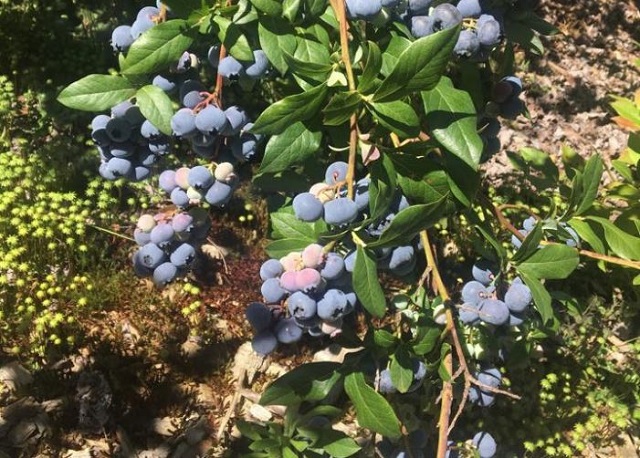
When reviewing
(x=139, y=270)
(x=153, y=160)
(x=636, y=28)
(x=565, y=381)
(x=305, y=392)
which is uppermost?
(x=153, y=160)

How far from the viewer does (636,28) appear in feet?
12.5

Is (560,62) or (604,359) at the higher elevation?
(560,62)

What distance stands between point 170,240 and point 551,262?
80cm

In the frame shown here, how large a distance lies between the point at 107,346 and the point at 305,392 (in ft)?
4.41

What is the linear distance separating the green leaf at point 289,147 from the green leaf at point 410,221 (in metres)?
0.23

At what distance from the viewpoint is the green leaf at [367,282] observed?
96 cm

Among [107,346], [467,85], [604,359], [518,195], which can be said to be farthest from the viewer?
[518,195]

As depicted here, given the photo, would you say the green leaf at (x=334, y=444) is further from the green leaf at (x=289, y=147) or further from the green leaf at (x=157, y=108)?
the green leaf at (x=157, y=108)

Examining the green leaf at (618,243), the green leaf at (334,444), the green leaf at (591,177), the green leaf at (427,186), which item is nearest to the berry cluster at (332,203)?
the green leaf at (427,186)

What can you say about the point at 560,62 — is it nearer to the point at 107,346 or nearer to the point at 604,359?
the point at 604,359

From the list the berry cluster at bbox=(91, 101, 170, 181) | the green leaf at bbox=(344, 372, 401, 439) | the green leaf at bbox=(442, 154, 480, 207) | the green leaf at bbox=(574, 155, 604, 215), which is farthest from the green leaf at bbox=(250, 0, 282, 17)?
the green leaf at bbox=(574, 155, 604, 215)

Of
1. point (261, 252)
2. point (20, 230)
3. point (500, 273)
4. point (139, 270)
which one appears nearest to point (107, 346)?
point (20, 230)

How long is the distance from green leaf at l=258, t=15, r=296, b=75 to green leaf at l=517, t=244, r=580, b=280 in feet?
2.11

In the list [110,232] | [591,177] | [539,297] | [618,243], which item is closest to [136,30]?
[539,297]
